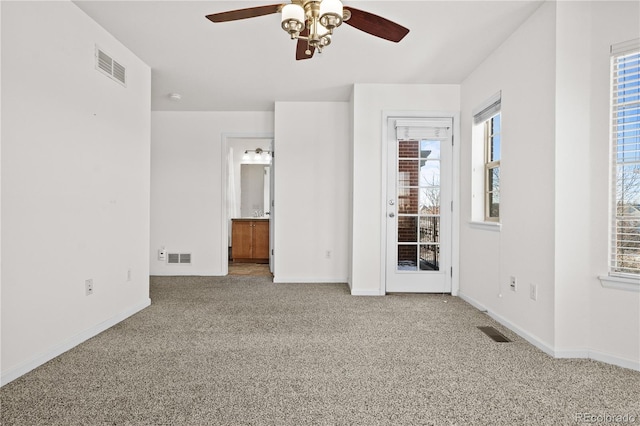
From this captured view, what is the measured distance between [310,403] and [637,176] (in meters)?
2.36

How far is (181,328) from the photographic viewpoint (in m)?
2.92

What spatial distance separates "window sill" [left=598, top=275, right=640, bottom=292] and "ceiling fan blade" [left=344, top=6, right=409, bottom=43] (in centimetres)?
198

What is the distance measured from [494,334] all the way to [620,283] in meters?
0.93

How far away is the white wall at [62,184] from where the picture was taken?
2033mm

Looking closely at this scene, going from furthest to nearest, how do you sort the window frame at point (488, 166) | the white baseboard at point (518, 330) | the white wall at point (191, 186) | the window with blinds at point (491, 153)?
the white wall at point (191, 186) → the window frame at point (488, 166) → the window with blinds at point (491, 153) → the white baseboard at point (518, 330)

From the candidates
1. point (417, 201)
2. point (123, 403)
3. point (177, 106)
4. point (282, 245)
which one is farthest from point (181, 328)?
point (177, 106)

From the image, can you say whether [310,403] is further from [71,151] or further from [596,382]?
[71,151]

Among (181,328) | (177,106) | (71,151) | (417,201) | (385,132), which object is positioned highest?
(177,106)

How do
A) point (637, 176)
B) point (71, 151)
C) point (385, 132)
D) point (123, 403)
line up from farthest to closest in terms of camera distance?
point (385, 132)
point (71, 151)
point (637, 176)
point (123, 403)

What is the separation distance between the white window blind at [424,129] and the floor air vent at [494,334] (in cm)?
219

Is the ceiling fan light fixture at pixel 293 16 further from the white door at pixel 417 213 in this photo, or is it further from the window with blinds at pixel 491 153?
the white door at pixel 417 213

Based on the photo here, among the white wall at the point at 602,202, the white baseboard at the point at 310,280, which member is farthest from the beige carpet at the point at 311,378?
the white baseboard at the point at 310,280

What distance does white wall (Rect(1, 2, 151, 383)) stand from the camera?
6.67 ft

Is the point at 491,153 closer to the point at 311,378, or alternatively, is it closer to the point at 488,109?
the point at 488,109
